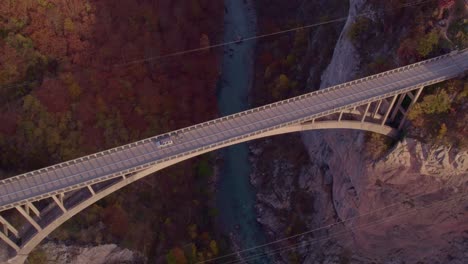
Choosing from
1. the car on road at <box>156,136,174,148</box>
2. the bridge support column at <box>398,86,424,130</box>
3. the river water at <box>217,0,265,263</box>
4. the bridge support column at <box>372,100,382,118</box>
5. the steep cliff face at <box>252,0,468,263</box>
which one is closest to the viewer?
the car on road at <box>156,136,174,148</box>

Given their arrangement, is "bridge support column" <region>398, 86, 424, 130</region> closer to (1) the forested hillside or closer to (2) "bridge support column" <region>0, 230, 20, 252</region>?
(1) the forested hillside

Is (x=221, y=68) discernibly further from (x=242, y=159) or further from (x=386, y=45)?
(x=386, y=45)

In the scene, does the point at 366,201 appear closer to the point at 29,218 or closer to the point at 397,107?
the point at 397,107

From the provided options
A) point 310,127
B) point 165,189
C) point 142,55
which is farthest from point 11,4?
point 310,127

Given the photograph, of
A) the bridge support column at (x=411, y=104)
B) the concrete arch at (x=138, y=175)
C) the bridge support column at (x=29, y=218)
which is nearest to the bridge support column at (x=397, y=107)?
the bridge support column at (x=411, y=104)

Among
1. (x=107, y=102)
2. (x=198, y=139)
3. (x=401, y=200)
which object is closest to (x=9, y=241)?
(x=198, y=139)

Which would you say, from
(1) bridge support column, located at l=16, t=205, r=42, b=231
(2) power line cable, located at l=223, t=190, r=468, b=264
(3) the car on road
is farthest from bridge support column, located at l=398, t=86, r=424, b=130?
(1) bridge support column, located at l=16, t=205, r=42, b=231
